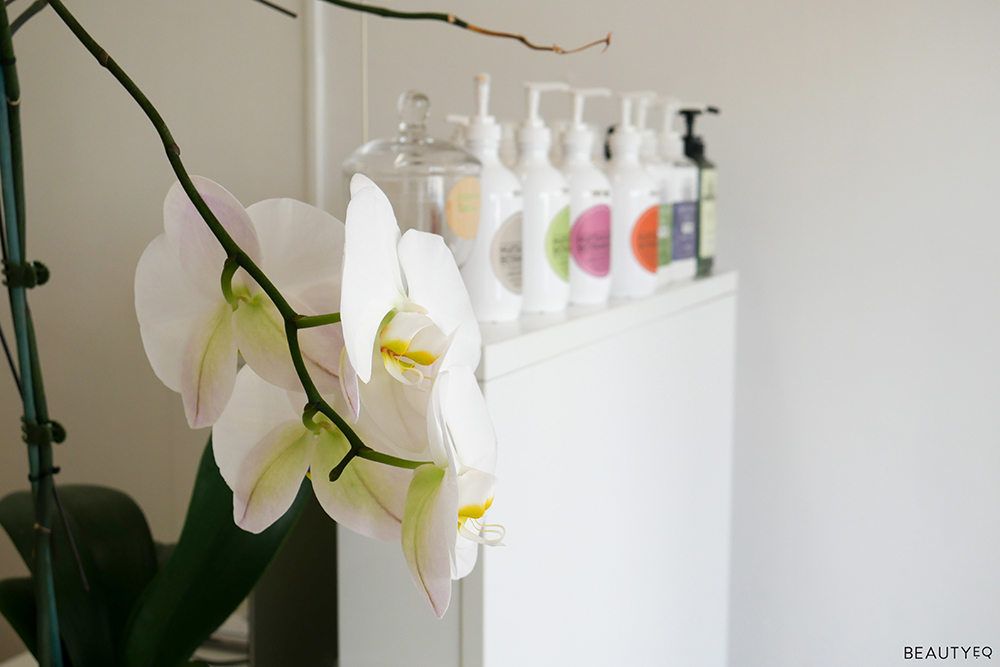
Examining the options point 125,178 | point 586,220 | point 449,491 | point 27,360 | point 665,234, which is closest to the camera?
point 449,491

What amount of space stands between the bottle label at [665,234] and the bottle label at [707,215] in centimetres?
11

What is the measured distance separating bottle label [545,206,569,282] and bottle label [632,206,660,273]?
0.13m

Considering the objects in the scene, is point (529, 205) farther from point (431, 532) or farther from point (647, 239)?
point (431, 532)

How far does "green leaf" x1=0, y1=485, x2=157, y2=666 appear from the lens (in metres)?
0.56

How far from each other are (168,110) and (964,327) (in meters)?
1.23

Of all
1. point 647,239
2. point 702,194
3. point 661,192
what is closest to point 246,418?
point 647,239

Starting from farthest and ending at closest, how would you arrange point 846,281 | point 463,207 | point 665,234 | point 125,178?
point 125,178 < point 846,281 < point 665,234 < point 463,207

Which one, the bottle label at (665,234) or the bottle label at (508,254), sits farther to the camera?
the bottle label at (665,234)

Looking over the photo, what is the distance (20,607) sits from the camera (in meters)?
0.60

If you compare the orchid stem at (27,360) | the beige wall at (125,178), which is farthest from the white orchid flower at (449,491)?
the beige wall at (125,178)

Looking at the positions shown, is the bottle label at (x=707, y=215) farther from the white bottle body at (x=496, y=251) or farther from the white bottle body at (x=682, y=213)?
the white bottle body at (x=496, y=251)

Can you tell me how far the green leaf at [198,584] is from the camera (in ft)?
1.79

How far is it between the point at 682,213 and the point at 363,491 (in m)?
0.91

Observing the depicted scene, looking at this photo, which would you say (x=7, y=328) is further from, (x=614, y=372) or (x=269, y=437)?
(x=269, y=437)
